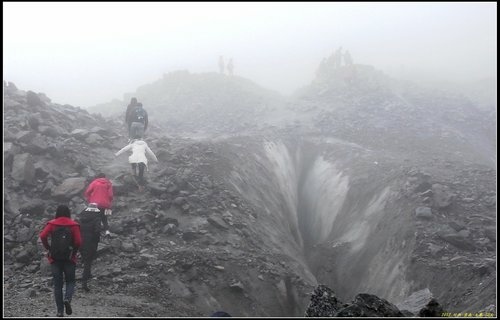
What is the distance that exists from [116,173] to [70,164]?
1750 millimetres

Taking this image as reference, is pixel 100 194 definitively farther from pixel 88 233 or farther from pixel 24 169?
pixel 24 169

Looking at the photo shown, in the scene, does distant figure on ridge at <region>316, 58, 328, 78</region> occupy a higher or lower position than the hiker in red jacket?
higher

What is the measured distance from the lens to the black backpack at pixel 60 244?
322 inches

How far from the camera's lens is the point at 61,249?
8.20m

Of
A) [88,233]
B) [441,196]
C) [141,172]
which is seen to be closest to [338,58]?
[441,196]

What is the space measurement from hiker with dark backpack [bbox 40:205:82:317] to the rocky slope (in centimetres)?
A: 74

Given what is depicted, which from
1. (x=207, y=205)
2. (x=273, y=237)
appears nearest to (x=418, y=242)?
(x=273, y=237)

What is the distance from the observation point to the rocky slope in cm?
1105

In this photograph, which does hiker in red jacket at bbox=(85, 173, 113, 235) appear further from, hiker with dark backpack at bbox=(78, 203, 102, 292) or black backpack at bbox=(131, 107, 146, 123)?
black backpack at bbox=(131, 107, 146, 123)

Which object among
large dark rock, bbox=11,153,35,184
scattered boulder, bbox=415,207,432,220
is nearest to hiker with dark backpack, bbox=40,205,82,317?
large dark rock, bbox=11,153,35,184

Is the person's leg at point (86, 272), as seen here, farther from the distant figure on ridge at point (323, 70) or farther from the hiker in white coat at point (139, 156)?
the distant figure on ridge at point (323, 70)

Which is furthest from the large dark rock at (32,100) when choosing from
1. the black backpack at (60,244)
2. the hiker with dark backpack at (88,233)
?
the black backpack at (60,244)

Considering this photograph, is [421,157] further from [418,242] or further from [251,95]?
[251,95]

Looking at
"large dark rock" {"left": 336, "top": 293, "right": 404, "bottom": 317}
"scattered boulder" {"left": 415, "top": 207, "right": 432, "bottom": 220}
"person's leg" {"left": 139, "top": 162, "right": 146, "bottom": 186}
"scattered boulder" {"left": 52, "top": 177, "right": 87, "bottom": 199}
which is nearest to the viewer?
"large dark rock" {"left": 336, "top": 293, "right": 404, "bottom": 317}
